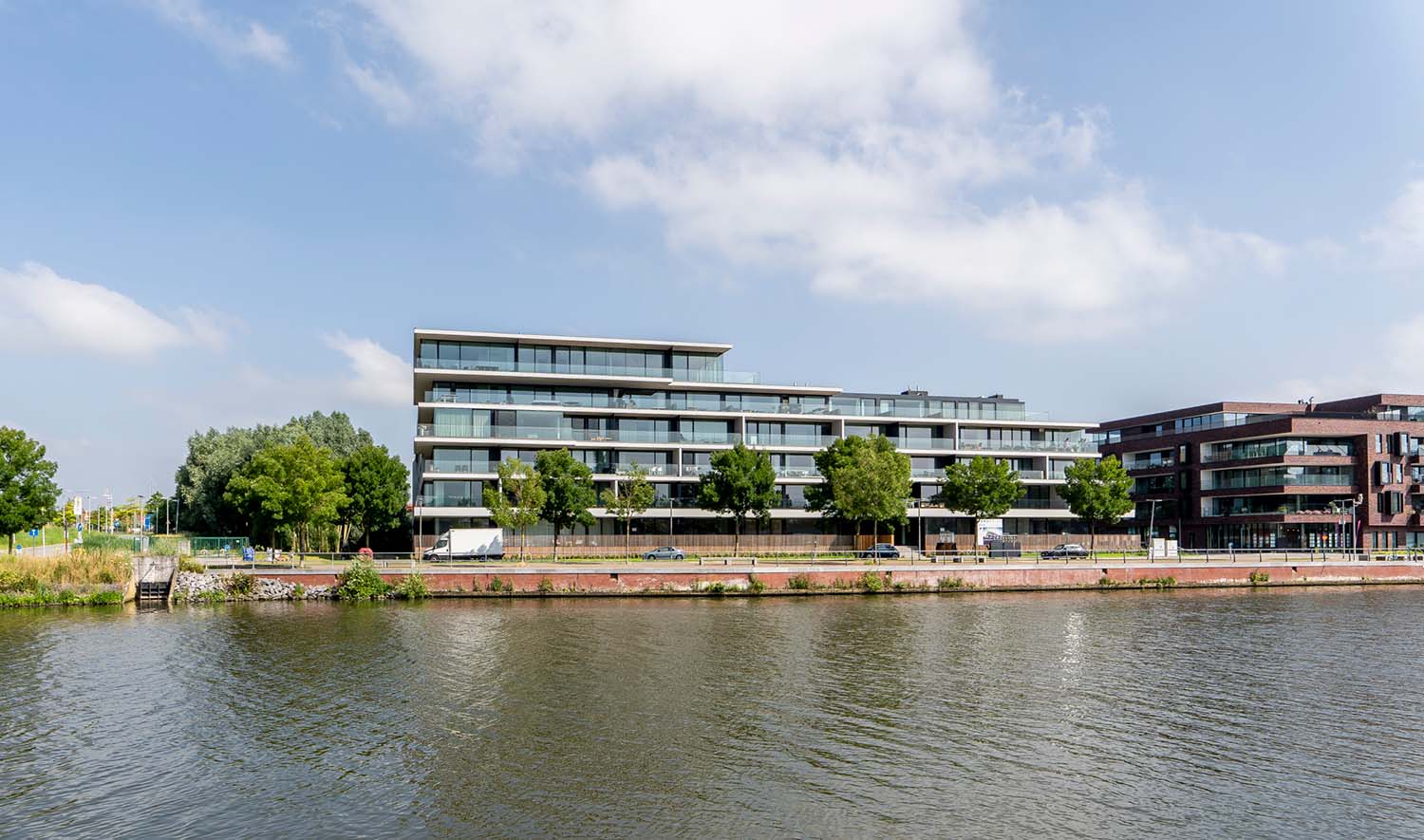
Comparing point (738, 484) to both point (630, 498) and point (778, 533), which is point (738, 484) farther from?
point (778, 533)

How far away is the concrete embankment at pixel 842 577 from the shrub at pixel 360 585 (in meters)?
0.71

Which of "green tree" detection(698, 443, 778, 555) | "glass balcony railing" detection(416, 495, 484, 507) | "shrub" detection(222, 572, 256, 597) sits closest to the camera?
"shrub" detection(222, 572, 256, 597)

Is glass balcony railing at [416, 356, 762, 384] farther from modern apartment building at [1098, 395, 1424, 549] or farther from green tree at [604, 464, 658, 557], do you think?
modern apartment building at [1098, 395, 1424, 549]

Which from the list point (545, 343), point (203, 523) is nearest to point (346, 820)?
point (545, 343)

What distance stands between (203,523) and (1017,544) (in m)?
77.2

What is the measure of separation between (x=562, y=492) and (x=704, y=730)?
145 ft

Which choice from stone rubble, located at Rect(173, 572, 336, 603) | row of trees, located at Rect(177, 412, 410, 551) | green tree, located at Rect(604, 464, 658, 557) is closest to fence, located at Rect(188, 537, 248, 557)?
row of trees, located at Rect(177, 412, 410, 551)

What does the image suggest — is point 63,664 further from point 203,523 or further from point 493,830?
point 203,523

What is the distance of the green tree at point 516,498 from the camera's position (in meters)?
66.1

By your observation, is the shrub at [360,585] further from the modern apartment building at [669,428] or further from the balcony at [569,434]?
the balcony at [569,434]

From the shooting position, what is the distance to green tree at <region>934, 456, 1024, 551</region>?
3108 inches

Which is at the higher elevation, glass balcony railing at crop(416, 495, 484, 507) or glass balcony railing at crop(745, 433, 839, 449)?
glass balcony railing at crop(745, 433, 839, 449)

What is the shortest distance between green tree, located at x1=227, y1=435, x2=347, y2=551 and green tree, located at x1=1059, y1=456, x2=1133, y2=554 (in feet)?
186

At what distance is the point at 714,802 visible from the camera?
64.8 ft
